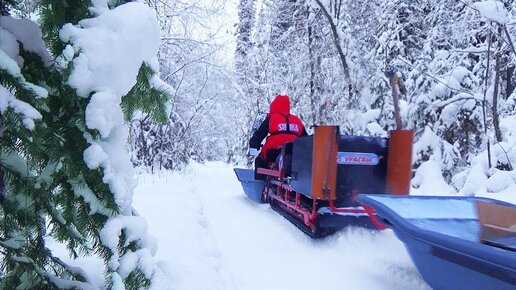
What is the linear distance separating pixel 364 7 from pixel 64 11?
12240 millimetres

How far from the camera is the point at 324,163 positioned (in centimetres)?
455

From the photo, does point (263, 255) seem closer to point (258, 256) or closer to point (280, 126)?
point (258, 256)

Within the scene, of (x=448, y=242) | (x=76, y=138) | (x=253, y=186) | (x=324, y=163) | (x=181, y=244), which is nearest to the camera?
(x=76, y=138)

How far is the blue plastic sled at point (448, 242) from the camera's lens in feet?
6.76

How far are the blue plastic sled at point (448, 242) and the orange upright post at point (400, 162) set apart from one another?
1055mm

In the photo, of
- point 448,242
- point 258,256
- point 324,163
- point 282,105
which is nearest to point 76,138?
point 448,242

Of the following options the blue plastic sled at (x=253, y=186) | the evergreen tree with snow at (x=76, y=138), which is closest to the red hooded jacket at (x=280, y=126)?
the blue plastic sled at (x=253, y=186)

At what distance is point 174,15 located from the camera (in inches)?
325

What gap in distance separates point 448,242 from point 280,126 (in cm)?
447

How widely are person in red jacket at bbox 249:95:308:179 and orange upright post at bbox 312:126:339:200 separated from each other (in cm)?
199

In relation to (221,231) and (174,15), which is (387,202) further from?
(174,15)

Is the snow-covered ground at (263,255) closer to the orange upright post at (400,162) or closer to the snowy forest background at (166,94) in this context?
the orange upright post at (400,162)

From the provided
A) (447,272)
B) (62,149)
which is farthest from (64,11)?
(447,272)

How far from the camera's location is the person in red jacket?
263 inches
